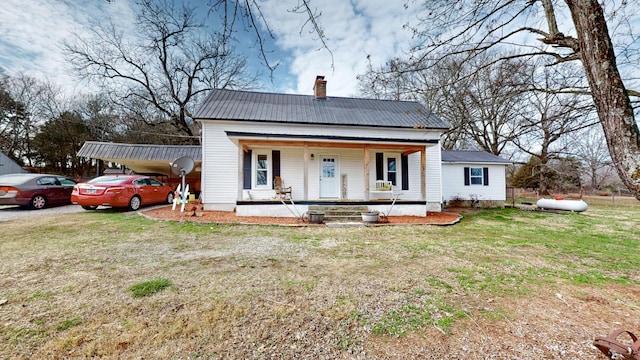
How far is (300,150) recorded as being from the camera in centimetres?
1139

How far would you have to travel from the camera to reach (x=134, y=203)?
9953mm

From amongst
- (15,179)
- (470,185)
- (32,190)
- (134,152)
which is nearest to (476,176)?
(470,185)

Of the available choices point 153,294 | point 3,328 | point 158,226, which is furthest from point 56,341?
point 158,226

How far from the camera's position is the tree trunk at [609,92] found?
1.84m

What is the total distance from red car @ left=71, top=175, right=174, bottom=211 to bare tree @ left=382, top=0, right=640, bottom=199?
1040cm

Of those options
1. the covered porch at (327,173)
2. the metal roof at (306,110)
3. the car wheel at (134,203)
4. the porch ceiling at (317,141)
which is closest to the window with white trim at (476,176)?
the covered porch at (327,173)

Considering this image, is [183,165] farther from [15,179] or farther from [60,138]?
[60,138]

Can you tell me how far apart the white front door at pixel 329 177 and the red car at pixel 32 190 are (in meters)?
10.9

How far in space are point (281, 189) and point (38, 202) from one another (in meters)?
9.30

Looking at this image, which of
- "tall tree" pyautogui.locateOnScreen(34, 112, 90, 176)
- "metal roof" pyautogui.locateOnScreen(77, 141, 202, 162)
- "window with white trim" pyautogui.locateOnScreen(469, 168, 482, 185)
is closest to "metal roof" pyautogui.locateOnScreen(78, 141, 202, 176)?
"metal roof" pyautogui.locateOnScreen(77, 141, 202, 162)

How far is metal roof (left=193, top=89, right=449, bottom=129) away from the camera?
11.2 m

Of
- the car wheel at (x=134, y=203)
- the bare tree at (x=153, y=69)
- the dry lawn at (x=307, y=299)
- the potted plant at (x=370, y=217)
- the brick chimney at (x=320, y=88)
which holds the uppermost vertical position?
the bare tree at (x=153, y=69)

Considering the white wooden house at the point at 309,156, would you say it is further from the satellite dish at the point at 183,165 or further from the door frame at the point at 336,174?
the satellite dish at the point at 183,165

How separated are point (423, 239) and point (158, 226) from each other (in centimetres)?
730
